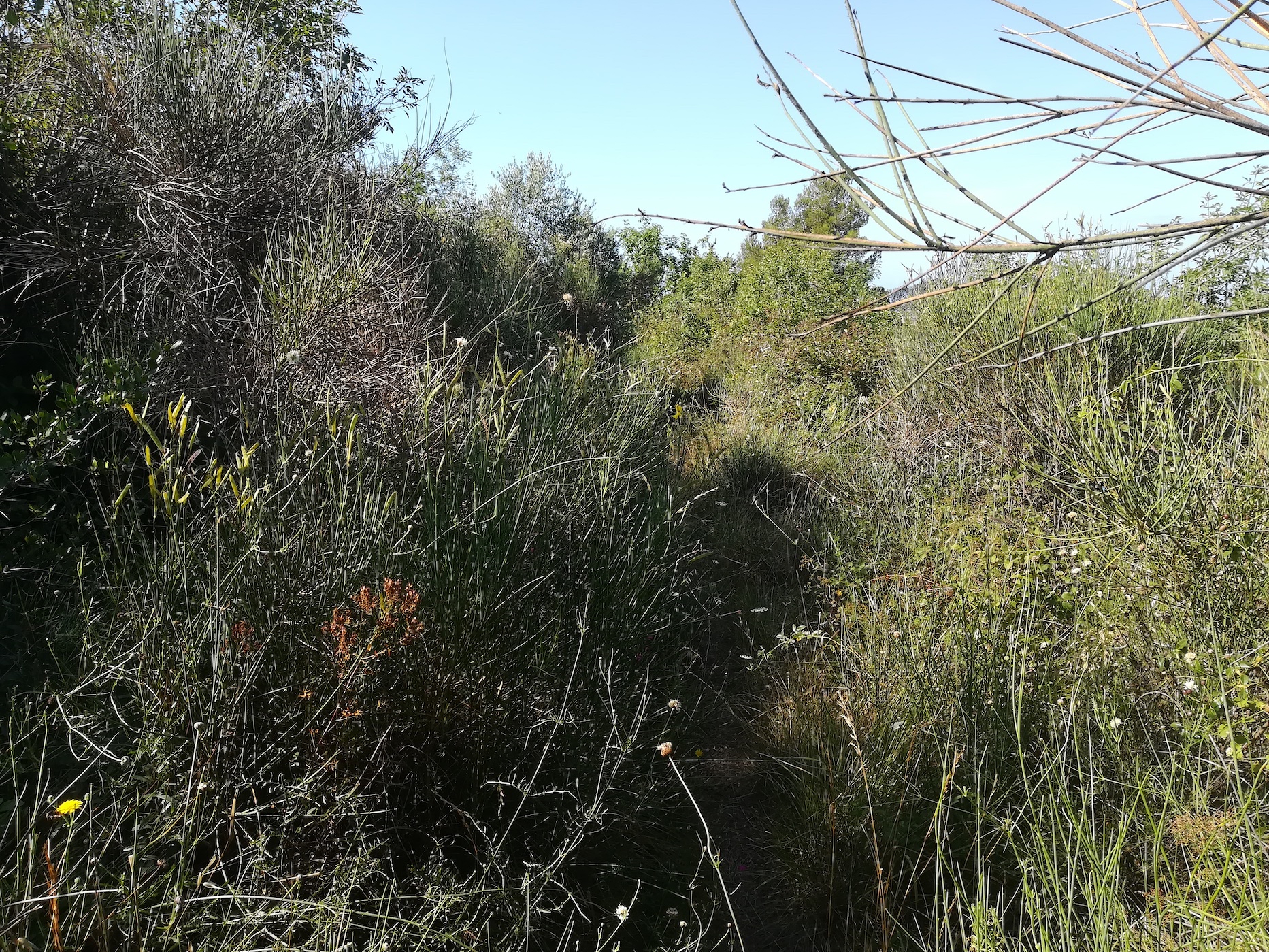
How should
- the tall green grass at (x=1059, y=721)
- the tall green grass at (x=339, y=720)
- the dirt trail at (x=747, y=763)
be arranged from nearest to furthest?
the tall green grass at (x=339, y=720) → the tall green grass at (x=1059, y=721) → the dirt trail at (x=747, y=763)

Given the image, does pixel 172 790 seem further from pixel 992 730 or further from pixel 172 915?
pixel 992 730

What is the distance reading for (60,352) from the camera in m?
4.17

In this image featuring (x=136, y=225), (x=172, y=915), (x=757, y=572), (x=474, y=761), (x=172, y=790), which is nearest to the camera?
(x=172, y=915)

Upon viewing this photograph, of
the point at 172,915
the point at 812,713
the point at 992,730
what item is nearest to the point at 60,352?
the point at 172,915

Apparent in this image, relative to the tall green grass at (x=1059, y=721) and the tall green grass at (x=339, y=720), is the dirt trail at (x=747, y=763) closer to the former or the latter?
the tall green grass at (x=1059, y=721)

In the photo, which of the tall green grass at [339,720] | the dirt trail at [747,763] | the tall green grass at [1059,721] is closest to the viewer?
the tall green grass at [339,720]

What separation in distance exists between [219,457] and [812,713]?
127 inches

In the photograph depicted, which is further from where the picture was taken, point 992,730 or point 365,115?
point 365,115

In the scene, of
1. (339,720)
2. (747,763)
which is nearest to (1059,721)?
(747,763)

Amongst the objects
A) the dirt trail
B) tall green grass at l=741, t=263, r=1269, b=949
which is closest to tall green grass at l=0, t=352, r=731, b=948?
the dirt trail

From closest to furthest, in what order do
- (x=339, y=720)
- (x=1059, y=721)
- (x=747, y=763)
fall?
1. (x=339, y=720)
2. (x=1059, y=721)
3. (x=747, y=763)

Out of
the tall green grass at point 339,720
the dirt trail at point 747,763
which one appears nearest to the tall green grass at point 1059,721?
the dirt trail at point 747,763

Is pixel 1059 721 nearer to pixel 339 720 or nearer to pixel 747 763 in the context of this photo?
pixel 747 763

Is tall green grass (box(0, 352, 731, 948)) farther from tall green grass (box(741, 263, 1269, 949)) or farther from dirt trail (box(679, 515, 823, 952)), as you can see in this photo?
tall green grass (box(741, 263, 1269, 949))
